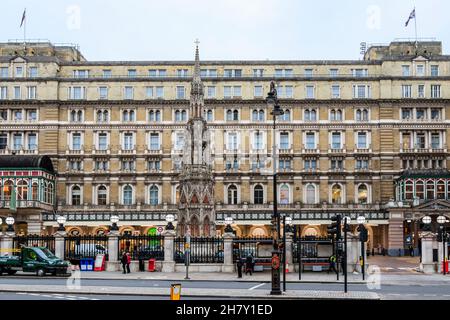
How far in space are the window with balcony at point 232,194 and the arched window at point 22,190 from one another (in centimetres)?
2672

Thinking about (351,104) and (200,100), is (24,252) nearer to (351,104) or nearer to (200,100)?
(200,100)

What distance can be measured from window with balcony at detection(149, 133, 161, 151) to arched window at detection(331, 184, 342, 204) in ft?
81.1

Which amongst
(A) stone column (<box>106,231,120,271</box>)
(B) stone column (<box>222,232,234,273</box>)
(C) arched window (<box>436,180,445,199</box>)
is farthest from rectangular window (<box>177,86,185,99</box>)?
(B) stone column (<box>222,232,234,273</box>)

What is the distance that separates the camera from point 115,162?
96125 mm

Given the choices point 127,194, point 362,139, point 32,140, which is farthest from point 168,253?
point 362,139

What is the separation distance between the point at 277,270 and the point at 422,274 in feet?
80.0

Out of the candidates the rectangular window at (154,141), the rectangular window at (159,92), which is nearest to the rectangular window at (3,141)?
the rectangular window at (154,141)

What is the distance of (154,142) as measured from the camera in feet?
318

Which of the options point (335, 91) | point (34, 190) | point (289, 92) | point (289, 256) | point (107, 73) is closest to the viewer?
point (289, 256)

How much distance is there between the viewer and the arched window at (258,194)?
3770 inches

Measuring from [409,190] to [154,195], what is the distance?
34.0 m

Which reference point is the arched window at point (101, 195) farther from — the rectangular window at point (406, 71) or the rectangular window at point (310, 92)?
the rectangular window at point (406, 71)

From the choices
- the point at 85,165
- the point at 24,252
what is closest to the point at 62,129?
the point at 85,165

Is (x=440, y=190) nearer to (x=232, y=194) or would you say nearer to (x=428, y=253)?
(x=232, y=194)
